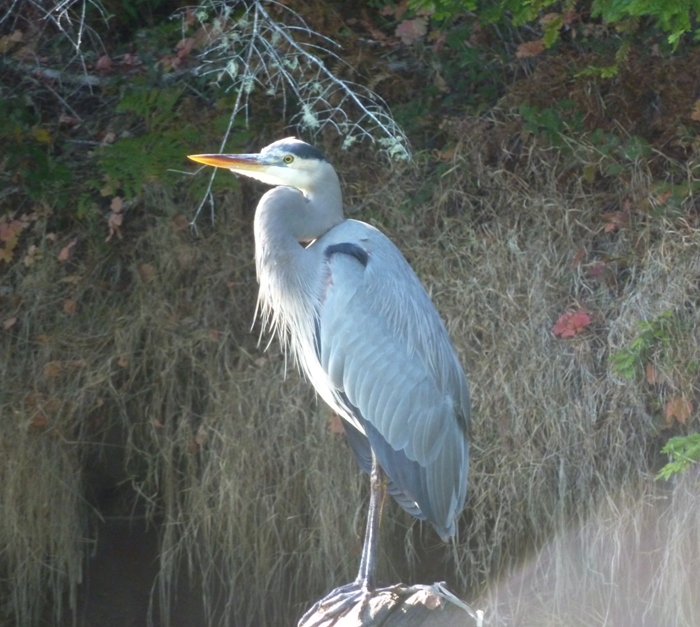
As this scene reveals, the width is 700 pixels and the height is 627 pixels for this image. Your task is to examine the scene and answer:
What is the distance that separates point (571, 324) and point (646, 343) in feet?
1.27

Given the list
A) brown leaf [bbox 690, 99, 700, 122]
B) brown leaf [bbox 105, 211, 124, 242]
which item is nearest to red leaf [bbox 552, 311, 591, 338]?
brown leaf [bbox 690, 99, 700, 122]

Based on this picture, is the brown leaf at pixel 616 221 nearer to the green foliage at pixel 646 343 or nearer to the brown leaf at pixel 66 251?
the green foliage at pixel 646 343

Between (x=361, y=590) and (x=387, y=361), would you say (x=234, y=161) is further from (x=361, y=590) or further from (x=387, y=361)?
(x=361, y=590)

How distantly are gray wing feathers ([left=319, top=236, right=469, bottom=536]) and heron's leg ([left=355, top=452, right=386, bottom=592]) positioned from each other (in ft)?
0.31

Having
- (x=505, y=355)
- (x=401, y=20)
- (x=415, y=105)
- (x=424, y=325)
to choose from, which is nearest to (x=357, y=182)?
(x=415, y=105)

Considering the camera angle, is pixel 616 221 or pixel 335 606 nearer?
pixel 335 606

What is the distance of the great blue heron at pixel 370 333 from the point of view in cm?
341

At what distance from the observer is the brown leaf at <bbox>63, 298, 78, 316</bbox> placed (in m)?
5.18

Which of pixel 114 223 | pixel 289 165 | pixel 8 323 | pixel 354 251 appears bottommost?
pixel 8 323

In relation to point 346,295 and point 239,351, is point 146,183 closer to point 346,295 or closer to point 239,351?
point 239,351

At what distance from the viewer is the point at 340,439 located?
15.6 feet

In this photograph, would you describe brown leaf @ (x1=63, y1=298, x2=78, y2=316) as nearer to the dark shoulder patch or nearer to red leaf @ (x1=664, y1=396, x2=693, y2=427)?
the dark shoulder patch

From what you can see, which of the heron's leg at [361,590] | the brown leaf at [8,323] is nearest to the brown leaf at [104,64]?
the brown leaf at [8,323]

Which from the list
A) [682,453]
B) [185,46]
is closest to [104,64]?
[185,46]
